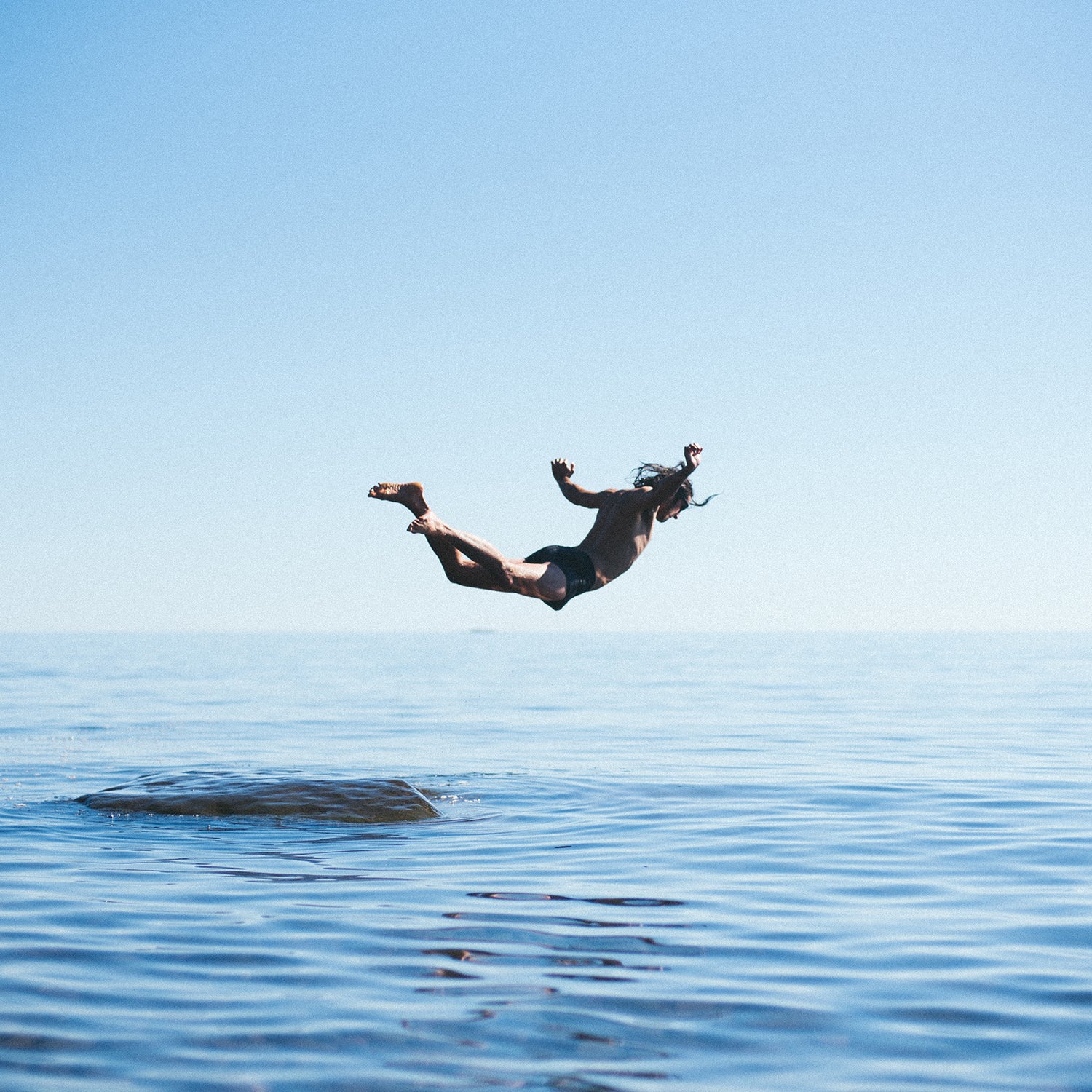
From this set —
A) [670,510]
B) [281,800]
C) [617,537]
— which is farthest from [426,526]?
[281,800]

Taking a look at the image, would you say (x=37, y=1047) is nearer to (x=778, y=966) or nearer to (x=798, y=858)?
(x=778, y=966)

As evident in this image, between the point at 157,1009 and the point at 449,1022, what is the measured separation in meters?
1.69

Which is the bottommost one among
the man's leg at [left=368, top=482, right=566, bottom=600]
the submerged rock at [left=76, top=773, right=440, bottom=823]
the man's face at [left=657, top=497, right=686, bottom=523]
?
the submerged rock at [left=76, top=773, right=440, bottom=823]

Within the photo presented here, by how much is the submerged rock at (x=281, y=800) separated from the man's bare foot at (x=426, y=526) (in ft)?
12.9

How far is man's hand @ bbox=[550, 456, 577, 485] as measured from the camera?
1405 centimetres

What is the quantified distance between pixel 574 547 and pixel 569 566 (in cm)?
40

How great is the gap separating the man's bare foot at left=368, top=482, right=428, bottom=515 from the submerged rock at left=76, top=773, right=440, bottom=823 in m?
4.13

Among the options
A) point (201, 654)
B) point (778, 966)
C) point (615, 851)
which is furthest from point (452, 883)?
point (201, 654)

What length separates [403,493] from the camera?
11.5 meters

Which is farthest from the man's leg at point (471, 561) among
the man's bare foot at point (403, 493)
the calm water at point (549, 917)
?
the calm water at point (549, 917)

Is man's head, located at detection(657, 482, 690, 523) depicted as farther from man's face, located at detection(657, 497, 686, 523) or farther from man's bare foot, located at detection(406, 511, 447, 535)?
man's bare foot, located at detection(406, 511, 447, 535)

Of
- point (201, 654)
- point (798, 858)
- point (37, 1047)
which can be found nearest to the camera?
point (37, 1047)

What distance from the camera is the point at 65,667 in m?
56.2

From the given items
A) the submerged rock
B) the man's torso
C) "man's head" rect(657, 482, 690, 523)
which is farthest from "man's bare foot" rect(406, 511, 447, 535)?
the submerged rock
